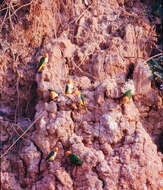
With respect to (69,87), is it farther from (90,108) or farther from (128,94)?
(128,94)

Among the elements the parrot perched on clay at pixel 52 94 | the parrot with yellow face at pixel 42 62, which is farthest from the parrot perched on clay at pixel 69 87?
the parrot with yellow face at pixel 42 62

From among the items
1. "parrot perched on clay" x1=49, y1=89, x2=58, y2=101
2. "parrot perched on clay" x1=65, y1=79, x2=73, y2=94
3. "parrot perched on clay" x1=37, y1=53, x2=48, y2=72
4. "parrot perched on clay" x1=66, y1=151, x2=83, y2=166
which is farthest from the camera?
"parrot perched on clay" x1=37, y1=53, x2=48, y2=72

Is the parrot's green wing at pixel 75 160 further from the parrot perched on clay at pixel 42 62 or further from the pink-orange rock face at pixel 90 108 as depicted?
the parrot perched on clay at pixel 42 62

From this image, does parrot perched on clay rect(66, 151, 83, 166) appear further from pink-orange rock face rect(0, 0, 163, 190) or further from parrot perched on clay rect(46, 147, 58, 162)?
parrot perched on clay rect(46, 147, 58, 162)

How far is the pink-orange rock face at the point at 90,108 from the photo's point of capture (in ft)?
12.1

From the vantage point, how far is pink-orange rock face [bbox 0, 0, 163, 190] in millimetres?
3695

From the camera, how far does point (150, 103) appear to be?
14.6ft

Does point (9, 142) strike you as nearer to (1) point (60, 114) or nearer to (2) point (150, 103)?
(1) point (60, 114)

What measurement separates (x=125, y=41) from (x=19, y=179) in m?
3.07

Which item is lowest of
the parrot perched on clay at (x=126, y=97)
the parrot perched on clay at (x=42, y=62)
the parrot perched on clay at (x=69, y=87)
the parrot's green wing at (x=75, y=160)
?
the parrot's green wing at (x=75, y=160)

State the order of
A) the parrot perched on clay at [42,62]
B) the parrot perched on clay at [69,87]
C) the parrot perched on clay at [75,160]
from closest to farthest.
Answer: the parrot perched on clay at [75,160] < the parrot perched on clay at [69,87] < the parrot perched on clay at [42,62]

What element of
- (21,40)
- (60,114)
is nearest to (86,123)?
(60,114)

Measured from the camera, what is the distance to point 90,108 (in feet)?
13.6

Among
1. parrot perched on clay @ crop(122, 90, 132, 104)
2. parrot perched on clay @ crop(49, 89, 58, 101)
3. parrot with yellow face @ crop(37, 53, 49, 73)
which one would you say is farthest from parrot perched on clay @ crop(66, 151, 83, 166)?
parrot with yellow face @ crop(37, 53, 49, 73)
